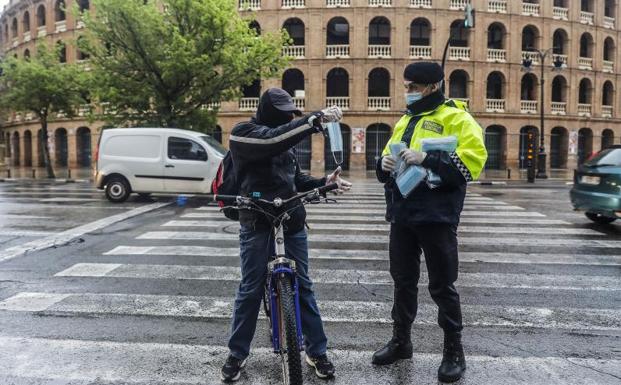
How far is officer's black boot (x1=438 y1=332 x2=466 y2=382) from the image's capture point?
10.6 feet

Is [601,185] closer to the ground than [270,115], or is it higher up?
closer to the ground

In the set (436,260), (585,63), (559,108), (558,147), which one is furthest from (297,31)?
(436,260)

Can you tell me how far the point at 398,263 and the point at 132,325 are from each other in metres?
2.42

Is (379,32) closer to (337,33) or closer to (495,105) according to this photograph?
(337,33)

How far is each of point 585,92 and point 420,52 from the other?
13.1m

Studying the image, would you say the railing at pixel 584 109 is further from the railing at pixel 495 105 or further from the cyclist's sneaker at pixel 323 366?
the cyclist's sneaker at pixel 323 366

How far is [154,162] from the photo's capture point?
1305 cm

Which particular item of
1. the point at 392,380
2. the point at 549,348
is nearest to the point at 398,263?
the point at 392,380

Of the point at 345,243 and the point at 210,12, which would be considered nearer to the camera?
the point at 345,243

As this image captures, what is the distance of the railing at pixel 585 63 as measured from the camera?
109 ft

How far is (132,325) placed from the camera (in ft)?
13.9

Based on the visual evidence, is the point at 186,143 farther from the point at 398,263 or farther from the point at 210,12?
the point at 398,263

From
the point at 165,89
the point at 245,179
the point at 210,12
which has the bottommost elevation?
the point at 245,179

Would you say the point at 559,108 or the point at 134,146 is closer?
the point at 134,146
